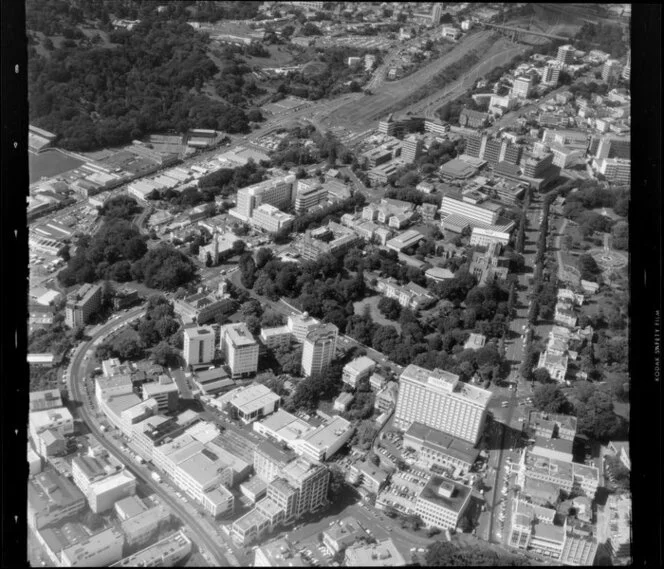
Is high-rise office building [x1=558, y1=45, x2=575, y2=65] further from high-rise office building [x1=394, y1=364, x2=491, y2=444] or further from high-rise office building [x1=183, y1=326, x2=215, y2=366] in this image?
high-rise office building [x1=183, y1=326, x2=215, y2=366]

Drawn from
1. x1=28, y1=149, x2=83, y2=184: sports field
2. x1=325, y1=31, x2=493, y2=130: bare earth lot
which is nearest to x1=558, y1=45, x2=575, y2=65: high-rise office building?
x1=325, y1=31, x2=493, y2=130: bare earth lot

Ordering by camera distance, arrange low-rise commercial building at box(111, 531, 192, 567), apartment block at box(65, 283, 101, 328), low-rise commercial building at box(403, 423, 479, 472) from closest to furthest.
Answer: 1. low-rise commercial building at box(111, 531, 192, 567)
2. low-rise commercial building at box(403, 423, 479, 472)
3. apartment block at box(65, 283, 101, 328)

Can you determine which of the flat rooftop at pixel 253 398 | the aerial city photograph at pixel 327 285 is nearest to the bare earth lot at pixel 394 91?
the aerial city photograph at pixel 327 285

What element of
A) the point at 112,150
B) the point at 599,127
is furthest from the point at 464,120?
the point at 112,150

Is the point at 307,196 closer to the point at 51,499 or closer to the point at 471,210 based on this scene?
the point at 471,210

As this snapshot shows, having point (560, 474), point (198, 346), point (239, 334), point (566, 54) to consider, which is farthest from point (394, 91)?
point (560, 474)

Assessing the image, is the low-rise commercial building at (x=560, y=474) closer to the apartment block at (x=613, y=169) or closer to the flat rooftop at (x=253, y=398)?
the flat rooftop at (x=253, y=398)
